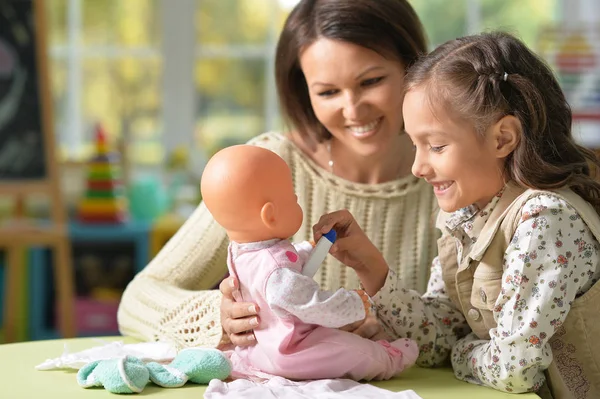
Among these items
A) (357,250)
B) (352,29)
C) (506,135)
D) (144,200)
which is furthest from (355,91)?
(144,200)

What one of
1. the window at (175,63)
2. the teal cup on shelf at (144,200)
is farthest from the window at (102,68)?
the teal cup on shelf at (144,200)

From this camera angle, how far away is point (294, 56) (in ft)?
6.39

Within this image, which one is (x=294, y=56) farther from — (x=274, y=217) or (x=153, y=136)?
(x=153, y=136)

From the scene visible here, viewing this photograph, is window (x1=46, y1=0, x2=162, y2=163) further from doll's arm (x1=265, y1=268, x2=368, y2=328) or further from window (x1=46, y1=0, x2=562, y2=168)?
doll's arm (x1=265, y1=268, x2=368, y2=328)

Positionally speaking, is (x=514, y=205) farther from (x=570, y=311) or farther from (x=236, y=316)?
(x=236, y=316)

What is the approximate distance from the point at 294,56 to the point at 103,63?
2630 millimetres

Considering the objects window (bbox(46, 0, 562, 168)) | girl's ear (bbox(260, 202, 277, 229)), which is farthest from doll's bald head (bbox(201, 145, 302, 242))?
window (bbox(46, 0, 562, 168))

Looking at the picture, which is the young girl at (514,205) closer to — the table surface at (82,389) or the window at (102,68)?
the table surface at (82,389)

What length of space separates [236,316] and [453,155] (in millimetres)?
398

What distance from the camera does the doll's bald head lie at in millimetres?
1281

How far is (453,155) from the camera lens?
1334mm

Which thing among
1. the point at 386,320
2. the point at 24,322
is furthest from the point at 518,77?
the point at 24,322

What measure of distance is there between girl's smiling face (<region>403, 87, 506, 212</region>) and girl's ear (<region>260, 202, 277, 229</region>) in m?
0.23

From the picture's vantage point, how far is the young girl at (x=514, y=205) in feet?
4.19
